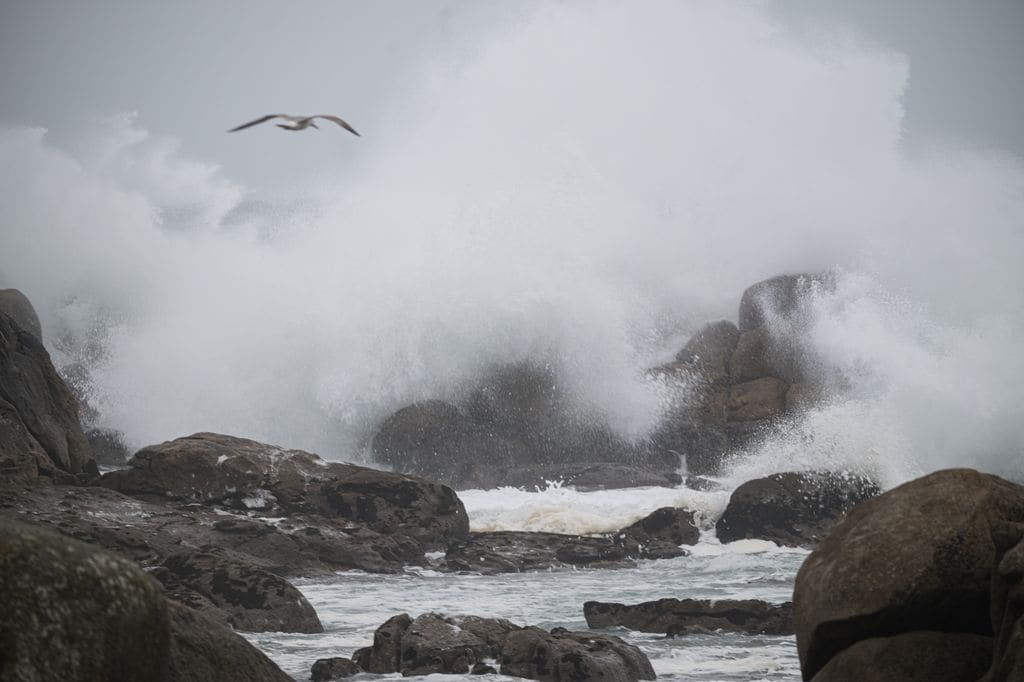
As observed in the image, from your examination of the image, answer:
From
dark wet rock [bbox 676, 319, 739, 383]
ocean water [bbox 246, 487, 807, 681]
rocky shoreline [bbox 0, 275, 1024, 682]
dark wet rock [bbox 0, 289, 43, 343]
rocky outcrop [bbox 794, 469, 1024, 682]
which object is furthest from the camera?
dark wet rock [bbox 676, 319, 739, 383]

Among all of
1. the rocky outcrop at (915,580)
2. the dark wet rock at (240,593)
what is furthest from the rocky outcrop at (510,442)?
the rocky outcrop at (915,580)

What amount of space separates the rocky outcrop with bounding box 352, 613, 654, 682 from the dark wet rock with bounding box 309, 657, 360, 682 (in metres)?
0.13

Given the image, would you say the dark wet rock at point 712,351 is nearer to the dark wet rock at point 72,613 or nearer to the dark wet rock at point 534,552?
the dark wet rock at point 534,552

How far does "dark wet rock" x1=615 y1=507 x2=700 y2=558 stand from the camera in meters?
15.5

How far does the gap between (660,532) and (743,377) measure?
35.4ft

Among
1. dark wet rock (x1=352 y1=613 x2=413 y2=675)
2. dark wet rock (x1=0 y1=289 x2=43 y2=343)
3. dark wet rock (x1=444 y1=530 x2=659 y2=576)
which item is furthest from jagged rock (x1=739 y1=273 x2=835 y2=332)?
dark wet rock (x1=352 y1=613 x2=413 y2=675)

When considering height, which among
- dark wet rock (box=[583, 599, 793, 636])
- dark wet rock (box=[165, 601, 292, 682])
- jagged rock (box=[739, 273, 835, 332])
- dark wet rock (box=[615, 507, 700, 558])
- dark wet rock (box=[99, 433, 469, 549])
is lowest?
dark wet rock (box=[583, 599, 793, 636])

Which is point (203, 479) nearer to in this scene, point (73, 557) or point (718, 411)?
point (73, 557)

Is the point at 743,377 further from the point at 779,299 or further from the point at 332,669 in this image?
the point at 332,669

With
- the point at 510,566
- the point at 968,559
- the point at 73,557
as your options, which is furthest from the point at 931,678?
the point at 510,566

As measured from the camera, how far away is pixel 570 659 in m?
6.93

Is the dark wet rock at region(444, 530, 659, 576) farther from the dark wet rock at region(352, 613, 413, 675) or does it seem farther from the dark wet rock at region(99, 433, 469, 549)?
the dark wet rock at region(352, 613, 413, 675)

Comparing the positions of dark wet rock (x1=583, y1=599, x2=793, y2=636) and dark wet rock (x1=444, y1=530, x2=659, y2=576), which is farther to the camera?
dark wet rock (x1=444, y1=530, x2=659, y2=576)

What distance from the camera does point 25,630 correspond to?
118 inches
